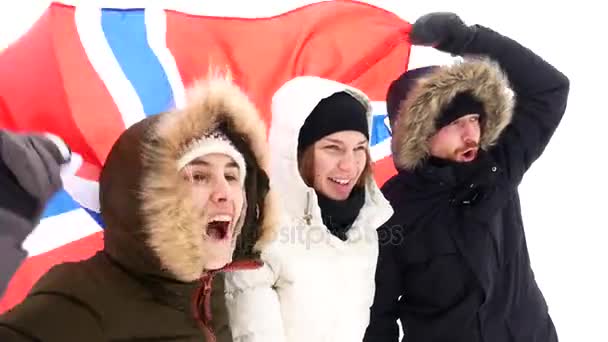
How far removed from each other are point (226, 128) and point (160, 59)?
0.48 meters

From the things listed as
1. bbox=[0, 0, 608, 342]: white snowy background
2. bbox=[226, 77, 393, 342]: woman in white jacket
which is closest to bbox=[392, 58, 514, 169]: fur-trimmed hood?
bbox=[226, 77, 393, 342]: woman in white jacket

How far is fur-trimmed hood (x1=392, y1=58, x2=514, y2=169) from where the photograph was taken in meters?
1.84

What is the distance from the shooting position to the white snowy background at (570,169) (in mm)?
3070

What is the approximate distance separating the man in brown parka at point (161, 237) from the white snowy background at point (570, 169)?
1.90 meters

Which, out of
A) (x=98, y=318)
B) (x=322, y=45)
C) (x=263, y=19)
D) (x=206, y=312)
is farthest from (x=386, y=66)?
(x=98, y=318)

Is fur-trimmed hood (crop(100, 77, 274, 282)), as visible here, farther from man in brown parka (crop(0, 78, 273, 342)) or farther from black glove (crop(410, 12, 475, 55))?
black glove (crop(410, 12, 475, 55))

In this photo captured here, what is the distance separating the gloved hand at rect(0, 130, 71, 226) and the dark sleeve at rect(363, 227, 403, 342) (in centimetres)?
100

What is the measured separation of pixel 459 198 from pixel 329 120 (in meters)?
0.46

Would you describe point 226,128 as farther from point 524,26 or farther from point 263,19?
point 524,26

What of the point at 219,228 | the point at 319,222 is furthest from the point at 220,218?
the point at 319,222

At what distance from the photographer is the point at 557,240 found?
3.22 m

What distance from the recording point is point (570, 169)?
3346 millimetres

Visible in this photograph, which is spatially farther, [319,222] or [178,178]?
[319,222]

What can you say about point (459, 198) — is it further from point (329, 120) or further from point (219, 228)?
point (219, 228)
